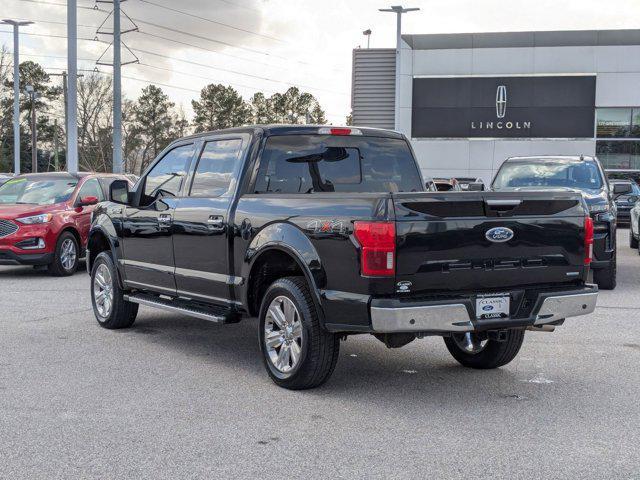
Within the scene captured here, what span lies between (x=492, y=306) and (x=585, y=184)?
7.58 m

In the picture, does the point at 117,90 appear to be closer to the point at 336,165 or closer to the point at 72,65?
the point at 72,65

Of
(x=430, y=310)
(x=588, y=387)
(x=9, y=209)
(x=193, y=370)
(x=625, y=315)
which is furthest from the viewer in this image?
(x=9, y=209)

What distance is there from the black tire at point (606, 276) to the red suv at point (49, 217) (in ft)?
26.6

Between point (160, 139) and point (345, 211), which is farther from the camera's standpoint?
point (160, 139)

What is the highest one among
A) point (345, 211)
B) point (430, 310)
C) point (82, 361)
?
point (345, 211)

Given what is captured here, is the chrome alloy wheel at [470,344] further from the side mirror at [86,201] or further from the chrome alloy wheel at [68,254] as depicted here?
the side mirror at [86,201]

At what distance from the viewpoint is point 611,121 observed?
36312mm

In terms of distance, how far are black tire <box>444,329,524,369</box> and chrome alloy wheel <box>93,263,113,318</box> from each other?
3645 mm

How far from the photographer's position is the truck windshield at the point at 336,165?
23.1 feet

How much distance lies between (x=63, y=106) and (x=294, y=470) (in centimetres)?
8082

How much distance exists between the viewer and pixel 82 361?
286 inches

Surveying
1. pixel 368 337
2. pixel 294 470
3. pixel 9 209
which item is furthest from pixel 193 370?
pixel 9 209

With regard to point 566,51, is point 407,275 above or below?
below

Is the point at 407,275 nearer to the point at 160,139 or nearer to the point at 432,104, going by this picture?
the point at 432,104
